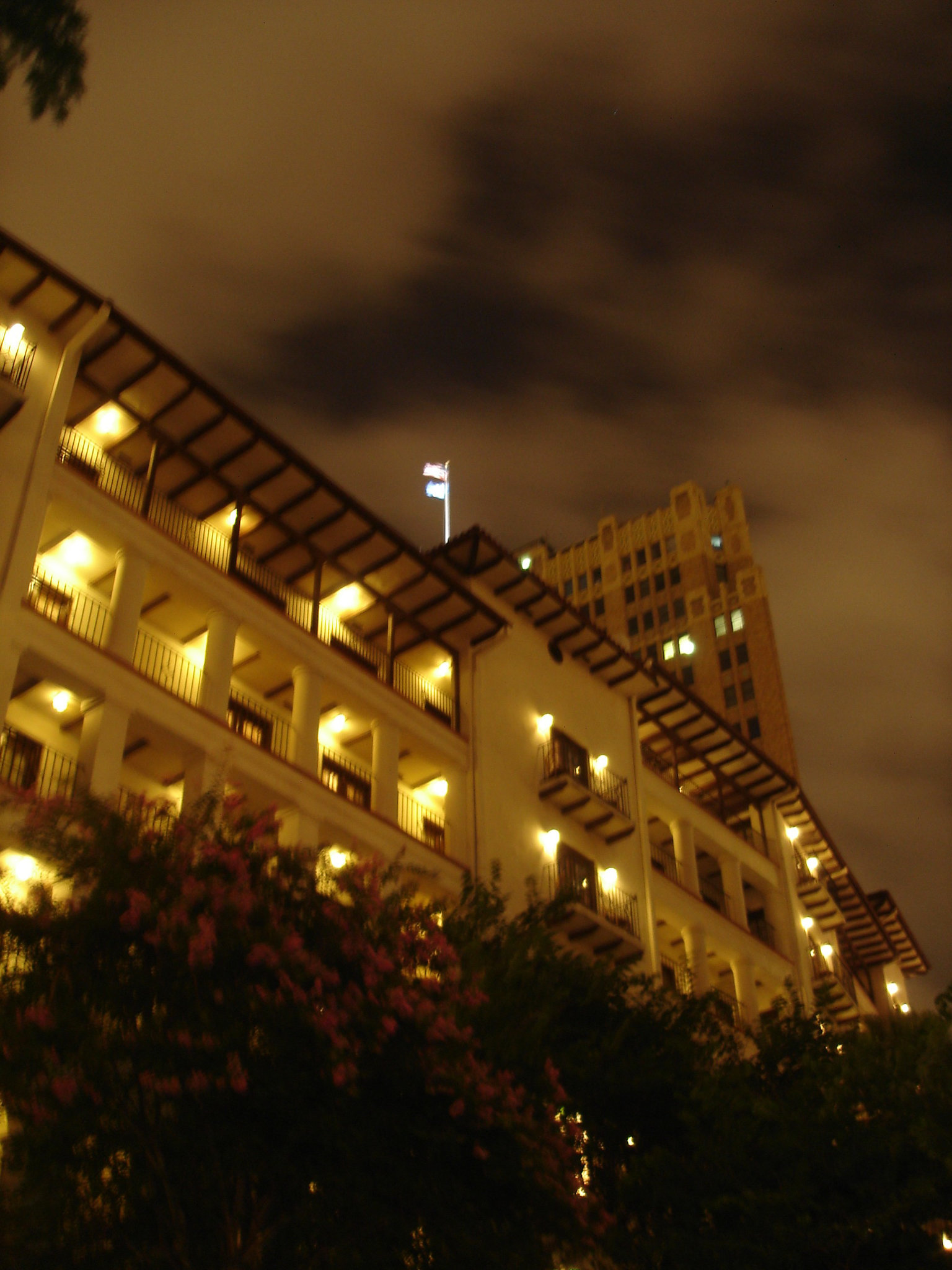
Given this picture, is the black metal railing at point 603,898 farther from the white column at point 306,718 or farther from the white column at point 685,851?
the white column at point 306,718

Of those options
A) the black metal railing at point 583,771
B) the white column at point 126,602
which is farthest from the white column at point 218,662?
the black metal railing at point 583,771

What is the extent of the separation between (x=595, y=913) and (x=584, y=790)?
3338 mm

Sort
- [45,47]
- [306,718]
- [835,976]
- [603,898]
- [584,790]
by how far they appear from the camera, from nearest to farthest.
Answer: [45,47] < [306,718] < [584,790] < [603,898] < [835,976]

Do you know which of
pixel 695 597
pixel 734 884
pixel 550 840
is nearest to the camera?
pixel 550 840

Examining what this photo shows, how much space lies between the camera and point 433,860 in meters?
31.1

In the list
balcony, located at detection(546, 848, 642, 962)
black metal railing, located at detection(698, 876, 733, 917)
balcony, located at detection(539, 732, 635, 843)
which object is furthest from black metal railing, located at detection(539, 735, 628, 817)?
black metal railing, located at detection(698, 876, 733, 917)

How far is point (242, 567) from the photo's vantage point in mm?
31797

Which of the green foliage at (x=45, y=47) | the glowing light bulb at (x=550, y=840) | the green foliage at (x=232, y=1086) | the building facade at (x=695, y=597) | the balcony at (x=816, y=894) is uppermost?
the building facade at (x=695, y=597)

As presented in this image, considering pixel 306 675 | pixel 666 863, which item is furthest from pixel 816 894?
pixel 306 675

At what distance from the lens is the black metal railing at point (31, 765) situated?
79.2 feet

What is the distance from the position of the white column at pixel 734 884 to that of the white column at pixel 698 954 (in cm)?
330

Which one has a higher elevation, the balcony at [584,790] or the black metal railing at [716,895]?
the black metal railing at [716,895]

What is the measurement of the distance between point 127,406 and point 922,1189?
2153cm

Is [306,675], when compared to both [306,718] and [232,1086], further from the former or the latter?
[232,1086]
